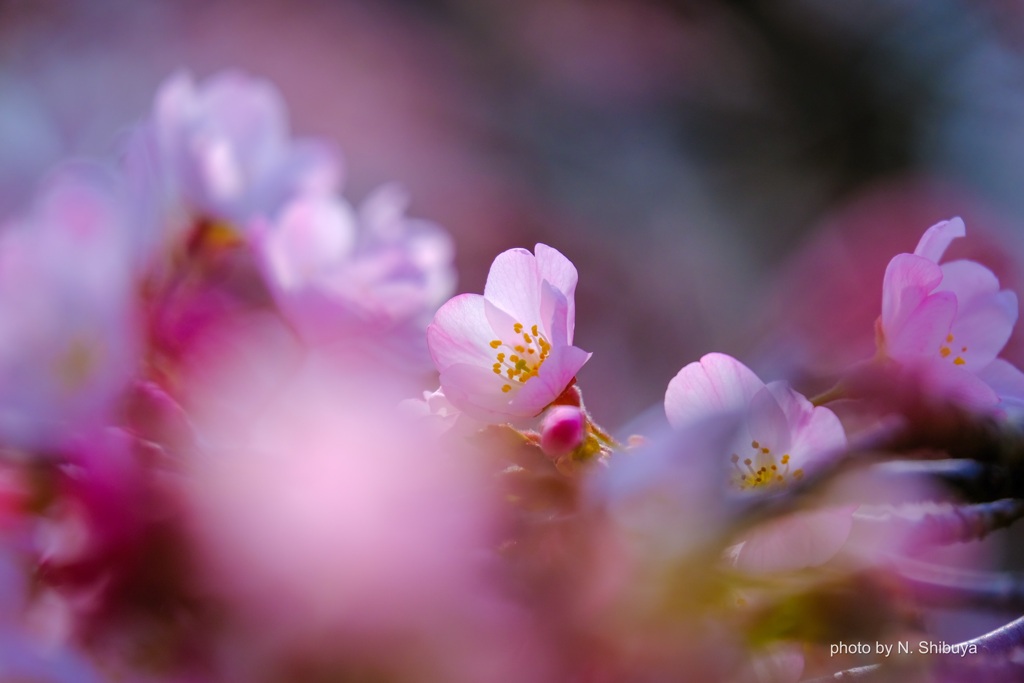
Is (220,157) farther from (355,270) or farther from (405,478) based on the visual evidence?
(405,478)

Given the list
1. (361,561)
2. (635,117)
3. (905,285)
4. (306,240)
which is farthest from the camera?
(635,117)

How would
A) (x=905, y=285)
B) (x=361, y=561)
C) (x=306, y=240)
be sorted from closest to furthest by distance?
(x=361, y=561) < (x=905, y=285) < (x=306, y=240)

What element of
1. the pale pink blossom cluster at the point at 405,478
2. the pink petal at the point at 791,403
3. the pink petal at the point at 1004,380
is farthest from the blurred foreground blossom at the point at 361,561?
the pink petal at the point at 1004,380

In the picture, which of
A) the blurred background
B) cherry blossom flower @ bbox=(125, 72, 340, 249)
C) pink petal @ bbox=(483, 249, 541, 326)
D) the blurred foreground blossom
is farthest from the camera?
the blurred background

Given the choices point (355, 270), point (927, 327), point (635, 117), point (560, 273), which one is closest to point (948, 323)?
point (927, 327)

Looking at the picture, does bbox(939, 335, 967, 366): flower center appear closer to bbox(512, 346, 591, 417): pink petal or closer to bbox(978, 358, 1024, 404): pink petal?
bbox(978, 358, 1024, 404): pink petal

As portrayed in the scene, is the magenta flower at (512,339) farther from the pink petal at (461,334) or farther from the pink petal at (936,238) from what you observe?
the pink petal at (936,238)

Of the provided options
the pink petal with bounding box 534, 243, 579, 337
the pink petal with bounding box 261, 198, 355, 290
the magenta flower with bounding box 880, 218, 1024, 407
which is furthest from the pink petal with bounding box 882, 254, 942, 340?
the pink petal with bounding box 261, 198, 355, 290
